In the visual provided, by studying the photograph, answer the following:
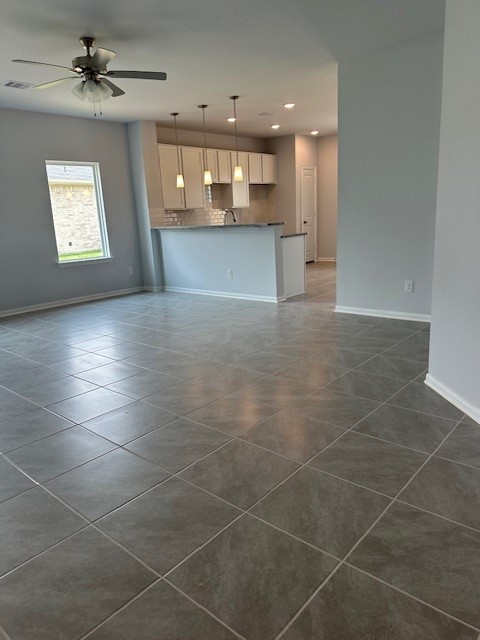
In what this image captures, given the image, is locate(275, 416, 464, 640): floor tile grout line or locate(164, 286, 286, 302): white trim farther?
locate(164, 286, 286, 302): white trim

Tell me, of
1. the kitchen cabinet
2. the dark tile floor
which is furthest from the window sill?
the dark tile floor

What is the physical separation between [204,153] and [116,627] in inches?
299

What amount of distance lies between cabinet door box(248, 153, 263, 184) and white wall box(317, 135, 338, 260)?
60.1 inches

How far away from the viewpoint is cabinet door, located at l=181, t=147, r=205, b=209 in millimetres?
Result: 7598

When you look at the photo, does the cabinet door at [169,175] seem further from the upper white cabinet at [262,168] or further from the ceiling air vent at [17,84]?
the ceiling air vent at [17,84]

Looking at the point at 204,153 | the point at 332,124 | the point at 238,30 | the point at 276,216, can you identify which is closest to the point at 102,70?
the point at 238,30

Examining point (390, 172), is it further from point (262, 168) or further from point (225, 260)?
point (262, 168)

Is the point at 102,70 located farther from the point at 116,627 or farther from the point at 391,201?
the point at 116,627

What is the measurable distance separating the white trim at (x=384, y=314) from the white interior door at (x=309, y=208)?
4.69 metres

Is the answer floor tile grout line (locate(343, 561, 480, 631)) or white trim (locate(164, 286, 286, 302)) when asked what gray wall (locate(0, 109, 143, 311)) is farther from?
floor tile grout line (locate(343, 561, 480, 631))

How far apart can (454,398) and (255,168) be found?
7203mm

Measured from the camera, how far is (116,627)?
136 cm

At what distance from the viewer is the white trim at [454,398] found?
8.34 ft

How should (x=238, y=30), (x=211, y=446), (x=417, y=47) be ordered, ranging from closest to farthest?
1. (x=211, y=446)
2. (x=238, y=30)
3. (x=417, y=47)
